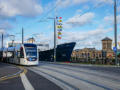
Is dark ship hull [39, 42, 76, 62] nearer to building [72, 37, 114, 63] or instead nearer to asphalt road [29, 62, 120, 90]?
building [72, 37, 114, 63]

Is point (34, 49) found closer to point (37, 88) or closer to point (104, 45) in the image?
point (37, 88)

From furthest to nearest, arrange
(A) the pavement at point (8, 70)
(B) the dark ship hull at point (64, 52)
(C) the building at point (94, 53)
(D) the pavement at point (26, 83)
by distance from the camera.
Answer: (C) the building at point (94, 53), (B) the dark ship hull at point (64, 52), (A) the pavement at point (8, 70), (D) the pavement at point (26, 83)

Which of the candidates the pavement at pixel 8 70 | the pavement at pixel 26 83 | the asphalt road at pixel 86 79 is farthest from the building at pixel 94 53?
the pavement at pixel 26 83

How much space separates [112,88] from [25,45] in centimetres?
1850

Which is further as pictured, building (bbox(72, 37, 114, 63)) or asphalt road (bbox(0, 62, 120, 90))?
building (bbox(72, 37, 114, 63))

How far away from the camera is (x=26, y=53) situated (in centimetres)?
2442

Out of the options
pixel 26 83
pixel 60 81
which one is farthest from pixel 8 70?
pixel 60 81

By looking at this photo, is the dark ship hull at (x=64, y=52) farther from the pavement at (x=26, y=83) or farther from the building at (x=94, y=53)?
the pavement at (x=26, y=83)

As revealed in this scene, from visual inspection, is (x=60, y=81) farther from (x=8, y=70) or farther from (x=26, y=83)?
(x=8, y=70)

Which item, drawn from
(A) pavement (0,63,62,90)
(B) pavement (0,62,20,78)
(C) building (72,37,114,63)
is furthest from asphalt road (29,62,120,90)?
(C) building (72,37,114,63)

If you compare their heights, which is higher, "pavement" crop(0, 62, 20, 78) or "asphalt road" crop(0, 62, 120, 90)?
"asphalt road" crop(0, 62, 120, 90)

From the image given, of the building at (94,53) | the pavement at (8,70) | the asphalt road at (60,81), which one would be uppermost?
the building at (94,53)

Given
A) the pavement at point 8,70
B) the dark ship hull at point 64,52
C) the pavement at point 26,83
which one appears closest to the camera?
the pavement at point 26,83

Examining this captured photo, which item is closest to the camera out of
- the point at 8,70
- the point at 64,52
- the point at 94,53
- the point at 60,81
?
the point at 60,81
